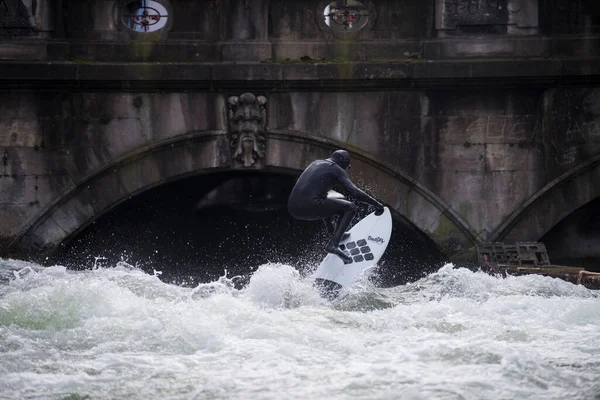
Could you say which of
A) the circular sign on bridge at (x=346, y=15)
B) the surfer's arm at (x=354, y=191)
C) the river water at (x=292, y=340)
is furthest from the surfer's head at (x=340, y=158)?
the circular sign on bridge at (x=346, y=15)

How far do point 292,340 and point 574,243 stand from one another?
23.1 ft

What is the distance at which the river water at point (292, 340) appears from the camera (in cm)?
1156

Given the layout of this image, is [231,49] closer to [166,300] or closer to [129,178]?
[129,178]

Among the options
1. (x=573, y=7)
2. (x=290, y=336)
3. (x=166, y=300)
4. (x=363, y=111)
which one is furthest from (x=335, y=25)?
(x=290, y=336)

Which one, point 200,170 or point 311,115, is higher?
point 311,115

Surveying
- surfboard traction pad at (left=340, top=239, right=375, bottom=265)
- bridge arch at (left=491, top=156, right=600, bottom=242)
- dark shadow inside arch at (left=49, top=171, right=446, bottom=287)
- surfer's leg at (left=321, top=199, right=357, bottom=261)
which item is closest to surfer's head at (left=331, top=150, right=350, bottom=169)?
surfer's leg at (left=321, top=199, right=357, bottom=261)

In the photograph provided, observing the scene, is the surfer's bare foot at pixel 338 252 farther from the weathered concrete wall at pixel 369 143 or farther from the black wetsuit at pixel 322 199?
the weathered concrete wall at pixel 369 143

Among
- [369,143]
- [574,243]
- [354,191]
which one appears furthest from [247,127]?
[574,243]

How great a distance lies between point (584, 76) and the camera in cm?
1772

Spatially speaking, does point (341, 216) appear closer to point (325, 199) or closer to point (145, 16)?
point (325, 199)

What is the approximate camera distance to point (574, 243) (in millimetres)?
19000

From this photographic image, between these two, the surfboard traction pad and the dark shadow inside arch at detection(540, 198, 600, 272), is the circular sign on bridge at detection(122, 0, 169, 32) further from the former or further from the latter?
the dark shadow inside arch at detection(540, 198, 600, 272)

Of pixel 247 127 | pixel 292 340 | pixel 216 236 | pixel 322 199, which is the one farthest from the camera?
pixel 216 236

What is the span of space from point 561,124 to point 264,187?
669 centimetres
